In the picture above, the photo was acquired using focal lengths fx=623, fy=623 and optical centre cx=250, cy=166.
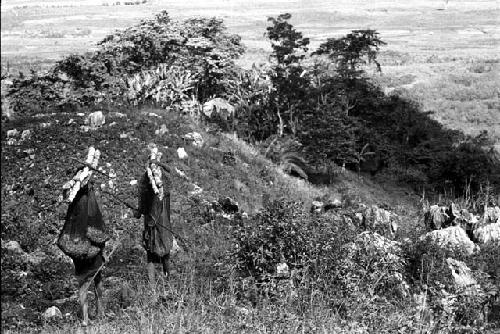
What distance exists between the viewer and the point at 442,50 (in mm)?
44438

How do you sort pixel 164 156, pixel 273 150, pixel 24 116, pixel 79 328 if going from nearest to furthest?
pixel 79 328, pixel 164 156, pixel 24 116, pixel 273 150

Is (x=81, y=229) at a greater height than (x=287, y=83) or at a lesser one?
greater

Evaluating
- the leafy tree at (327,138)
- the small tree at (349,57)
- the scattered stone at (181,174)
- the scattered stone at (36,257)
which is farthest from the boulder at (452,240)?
the small tree at (349,57)

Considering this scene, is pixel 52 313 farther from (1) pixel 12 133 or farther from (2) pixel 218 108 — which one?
(2) pixel 218 108

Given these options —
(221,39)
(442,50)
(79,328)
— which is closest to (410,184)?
(221,39)

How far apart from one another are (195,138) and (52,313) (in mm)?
7353

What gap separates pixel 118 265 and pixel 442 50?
40658mm

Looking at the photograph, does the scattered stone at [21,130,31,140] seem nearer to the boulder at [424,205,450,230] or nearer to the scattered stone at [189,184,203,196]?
the scattered stone at [189,184,203,196]

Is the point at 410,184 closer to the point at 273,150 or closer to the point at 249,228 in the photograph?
the point at 273,150

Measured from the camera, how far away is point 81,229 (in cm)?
521

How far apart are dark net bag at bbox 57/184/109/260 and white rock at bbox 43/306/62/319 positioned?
1351 mm

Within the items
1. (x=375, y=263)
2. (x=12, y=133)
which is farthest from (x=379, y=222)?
(x=12, y=133)

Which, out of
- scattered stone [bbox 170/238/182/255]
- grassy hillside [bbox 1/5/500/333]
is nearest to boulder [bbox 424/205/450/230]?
grassy hillside [bbox 1/5/500/333]

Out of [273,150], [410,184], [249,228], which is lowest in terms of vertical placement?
[410,184]
